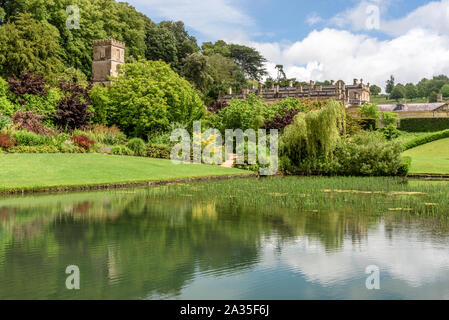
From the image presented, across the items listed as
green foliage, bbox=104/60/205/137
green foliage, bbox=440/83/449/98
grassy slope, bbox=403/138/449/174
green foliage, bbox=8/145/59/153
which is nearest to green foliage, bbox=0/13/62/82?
green foliage, bbox=104/60/205/137

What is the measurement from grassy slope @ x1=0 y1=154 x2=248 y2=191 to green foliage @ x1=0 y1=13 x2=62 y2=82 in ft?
76.4

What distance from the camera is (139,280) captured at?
18.3 feet

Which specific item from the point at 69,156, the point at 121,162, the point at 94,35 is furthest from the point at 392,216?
the point at 94,35

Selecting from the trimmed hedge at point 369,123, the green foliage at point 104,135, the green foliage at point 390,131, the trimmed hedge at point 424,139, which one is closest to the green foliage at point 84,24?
the green foliage at point 104,135

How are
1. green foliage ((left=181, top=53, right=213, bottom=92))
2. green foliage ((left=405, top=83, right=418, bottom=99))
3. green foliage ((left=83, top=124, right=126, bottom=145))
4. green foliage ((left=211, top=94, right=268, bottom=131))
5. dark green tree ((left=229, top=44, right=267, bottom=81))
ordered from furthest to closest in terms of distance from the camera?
green foliage ((left=405, top=83, right=418, bottom=99)) < dark green tree ((left=229, top=44, right=267, bottom=81)) < green foliage ((left=181, top=53, right=213, bottom=92)) < green foliage ((left=211, top=94, right=268, bottom=131)) < green foliage ((left=83, top=124, right=126, bottom=145))

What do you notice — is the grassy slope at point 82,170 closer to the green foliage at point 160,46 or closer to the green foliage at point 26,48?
the green foliage at point 26,48

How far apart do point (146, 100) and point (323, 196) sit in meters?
20.7

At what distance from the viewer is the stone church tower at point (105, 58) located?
5609 cm

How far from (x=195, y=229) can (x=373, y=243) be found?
3.39 meters

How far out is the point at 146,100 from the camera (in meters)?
32.1

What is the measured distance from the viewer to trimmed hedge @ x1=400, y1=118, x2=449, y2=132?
47.0m

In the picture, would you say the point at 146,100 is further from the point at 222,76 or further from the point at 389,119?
the point at 222,76

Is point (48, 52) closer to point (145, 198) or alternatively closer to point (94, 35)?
point (94, 35)

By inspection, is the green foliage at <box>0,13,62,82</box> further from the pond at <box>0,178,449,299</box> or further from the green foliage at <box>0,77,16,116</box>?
the pond at <box>0,178,449,299</box>
